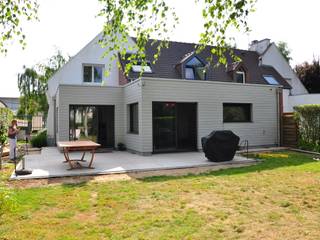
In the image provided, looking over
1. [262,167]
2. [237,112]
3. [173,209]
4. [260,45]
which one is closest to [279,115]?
[237,112]

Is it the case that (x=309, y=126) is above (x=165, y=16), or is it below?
below

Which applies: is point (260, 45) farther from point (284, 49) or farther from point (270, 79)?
point (284, 49)

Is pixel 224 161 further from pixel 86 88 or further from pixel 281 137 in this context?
pixel 86 88

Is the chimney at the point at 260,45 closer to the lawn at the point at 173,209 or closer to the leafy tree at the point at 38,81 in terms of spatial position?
the leafy tree at the point at 38,81

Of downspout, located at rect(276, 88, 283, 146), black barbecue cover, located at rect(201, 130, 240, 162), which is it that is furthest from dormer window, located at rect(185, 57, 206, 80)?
black barbecue cover, located at rect(201, 130, 240, 162)

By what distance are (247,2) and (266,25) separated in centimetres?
76

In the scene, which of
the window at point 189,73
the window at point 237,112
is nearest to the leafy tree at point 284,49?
the window at point 189,73

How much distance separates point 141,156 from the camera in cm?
1264

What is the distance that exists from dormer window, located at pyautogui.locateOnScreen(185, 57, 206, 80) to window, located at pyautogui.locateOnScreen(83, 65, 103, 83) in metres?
5.68

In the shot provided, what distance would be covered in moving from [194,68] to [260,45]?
33.7 feet

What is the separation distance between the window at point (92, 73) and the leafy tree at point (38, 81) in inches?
569

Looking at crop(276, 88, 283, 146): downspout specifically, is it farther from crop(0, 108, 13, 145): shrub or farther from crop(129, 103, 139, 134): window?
crop(0, 108, 13, 145): shrub

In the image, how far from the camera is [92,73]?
1911 centimetres

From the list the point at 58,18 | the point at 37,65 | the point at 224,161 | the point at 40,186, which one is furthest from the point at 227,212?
the point at 37,65
